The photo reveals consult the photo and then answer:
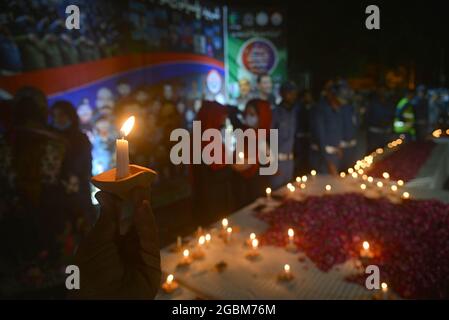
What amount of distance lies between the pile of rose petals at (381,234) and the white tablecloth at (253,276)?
13 cm

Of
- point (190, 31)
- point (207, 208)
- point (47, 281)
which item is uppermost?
point (190, 31)

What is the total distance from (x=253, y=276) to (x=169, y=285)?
564mm

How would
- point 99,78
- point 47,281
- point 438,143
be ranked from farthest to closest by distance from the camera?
1. point 438,143
2. point 99,78
3. point 47,281

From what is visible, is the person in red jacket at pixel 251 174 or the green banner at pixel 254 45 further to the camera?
the green banner at pixel 254 45

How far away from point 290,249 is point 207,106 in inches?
108

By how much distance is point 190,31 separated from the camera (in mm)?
9352

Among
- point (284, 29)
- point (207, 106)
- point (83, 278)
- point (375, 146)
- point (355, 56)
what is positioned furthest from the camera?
point (355, 56)

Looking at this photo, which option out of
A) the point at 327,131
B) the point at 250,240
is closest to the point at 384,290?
the point at 250,240

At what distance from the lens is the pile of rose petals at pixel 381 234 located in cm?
262

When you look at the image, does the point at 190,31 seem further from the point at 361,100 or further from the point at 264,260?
the point at 361,100

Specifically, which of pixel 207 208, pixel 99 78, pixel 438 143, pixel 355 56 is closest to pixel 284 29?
pixel 438 143

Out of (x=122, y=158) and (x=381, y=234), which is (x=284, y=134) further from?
(x=122, y=158)

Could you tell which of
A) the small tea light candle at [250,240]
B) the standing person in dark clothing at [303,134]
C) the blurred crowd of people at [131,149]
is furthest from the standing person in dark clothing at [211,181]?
the standing person in dark clothing at [303,134]

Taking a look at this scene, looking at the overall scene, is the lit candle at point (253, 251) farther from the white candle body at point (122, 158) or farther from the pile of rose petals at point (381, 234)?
the white candle body at point (122, 158)
